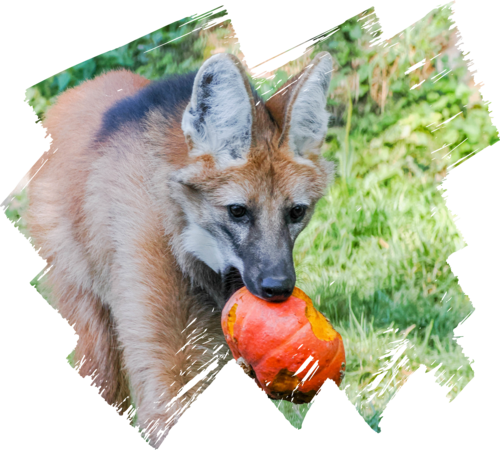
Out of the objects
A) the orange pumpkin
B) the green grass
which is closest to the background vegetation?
the green grass

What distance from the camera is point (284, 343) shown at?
83.4 inches

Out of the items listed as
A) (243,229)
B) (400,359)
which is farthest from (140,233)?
(400,359)

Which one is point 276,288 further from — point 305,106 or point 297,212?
point 305,106

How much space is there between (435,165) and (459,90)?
34 centimetres

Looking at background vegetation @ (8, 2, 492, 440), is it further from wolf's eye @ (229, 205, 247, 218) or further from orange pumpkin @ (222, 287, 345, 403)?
wolf's eye @ (229, 205, 247, 218)

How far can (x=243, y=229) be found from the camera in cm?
223

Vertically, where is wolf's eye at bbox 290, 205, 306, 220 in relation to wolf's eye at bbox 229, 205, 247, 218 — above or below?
below

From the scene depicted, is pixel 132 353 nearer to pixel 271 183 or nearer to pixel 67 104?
pixel 271 183

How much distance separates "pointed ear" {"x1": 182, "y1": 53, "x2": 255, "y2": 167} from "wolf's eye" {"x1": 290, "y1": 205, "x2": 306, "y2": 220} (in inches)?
11.1

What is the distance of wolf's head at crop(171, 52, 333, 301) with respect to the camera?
217cm

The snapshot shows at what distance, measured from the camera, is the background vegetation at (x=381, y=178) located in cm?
257

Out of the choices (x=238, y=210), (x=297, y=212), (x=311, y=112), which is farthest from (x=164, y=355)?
(x=311, y=112)

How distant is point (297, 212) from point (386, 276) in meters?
0.68

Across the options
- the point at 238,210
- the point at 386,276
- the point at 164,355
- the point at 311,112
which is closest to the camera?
the point at 238,210
